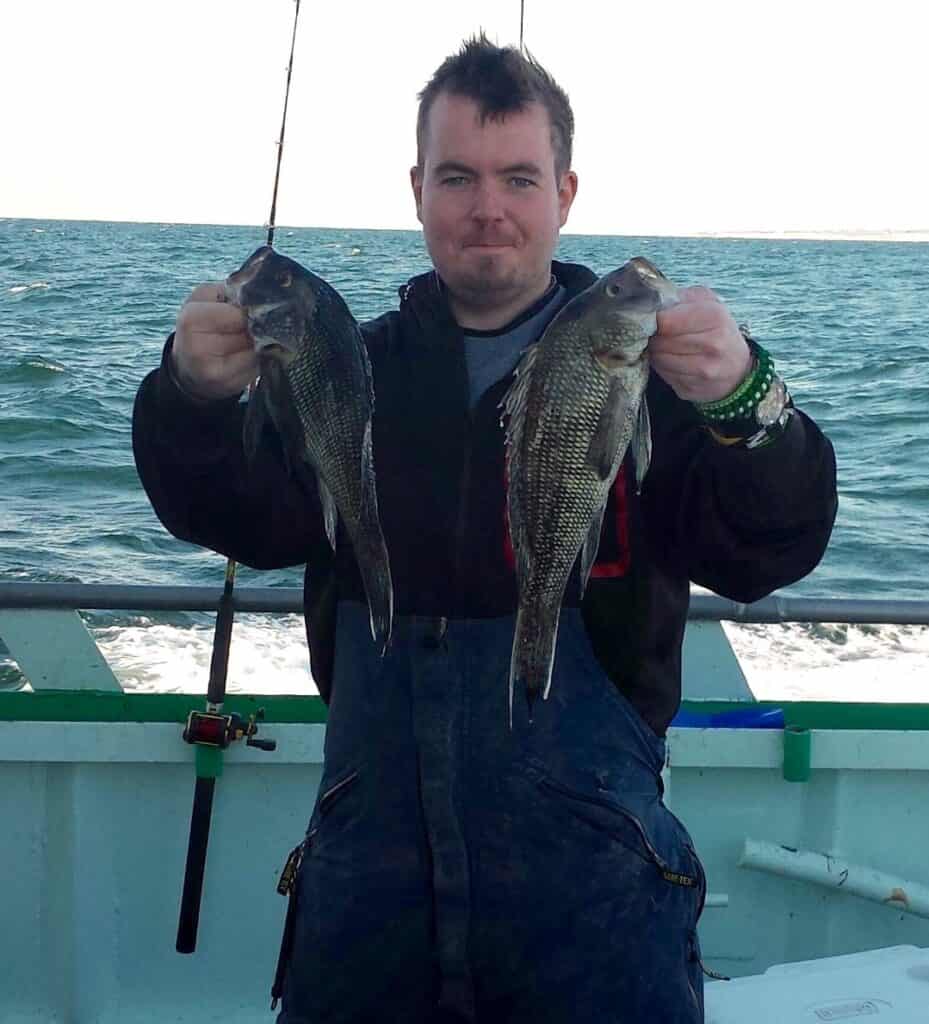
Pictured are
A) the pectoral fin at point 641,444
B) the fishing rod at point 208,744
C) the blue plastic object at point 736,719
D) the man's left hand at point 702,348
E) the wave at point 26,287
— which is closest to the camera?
the man's left hand at point 702,348

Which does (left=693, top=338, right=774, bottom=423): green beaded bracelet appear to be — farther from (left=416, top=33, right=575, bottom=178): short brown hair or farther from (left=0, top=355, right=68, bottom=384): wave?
(left=0, top=355, right=68, bottom=384): wave

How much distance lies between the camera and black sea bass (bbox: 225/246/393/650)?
2.43 metres

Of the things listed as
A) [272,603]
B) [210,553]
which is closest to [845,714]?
[272,603]

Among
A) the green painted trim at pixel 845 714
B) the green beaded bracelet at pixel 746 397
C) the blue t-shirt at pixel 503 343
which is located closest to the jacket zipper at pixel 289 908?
the blue t-shirt at pixel 503 343

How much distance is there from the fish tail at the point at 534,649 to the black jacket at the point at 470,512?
0.18 metres

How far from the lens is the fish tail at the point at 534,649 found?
2.40 meters

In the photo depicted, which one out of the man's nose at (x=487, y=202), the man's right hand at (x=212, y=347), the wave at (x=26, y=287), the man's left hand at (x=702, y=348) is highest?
the man's nose at (x=487, y=202)

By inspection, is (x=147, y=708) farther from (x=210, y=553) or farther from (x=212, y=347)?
(x=210, y=553)

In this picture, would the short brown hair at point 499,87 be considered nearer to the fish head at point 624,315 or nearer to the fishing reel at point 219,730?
the fish head at point 624,315

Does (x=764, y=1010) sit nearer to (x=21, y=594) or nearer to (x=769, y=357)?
(x=769, y=357)

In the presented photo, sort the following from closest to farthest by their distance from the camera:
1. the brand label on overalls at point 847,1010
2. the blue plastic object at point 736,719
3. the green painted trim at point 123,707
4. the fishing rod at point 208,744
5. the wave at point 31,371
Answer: the brand label on overalls at point 847,1010 < the fishing rod at point 208,744 < the green painted trim at point 123,707 < the blue plastic object at point 736,719 < the wave at point 31,371

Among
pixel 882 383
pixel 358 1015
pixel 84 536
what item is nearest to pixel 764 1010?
pixel 358 1015

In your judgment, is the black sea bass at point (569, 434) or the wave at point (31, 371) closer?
the black sea bass at point (569, 434)

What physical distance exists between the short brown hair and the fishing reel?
1.87 meters
